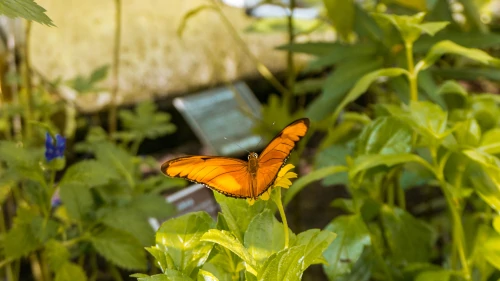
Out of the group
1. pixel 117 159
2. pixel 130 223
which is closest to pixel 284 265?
pixel 130 223

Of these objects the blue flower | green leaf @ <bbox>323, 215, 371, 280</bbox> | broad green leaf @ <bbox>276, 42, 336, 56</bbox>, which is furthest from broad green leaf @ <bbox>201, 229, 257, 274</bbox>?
broad green leaf @ <bbox>276, 42, 336, 56</bbox>

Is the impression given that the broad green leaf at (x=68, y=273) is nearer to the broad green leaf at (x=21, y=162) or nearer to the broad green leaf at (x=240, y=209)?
the broad green leaf at (x=21, y=162)

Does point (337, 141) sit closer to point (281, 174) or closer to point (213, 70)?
point (281, 174)

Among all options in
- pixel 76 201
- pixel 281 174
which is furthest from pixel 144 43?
pixel 281 174

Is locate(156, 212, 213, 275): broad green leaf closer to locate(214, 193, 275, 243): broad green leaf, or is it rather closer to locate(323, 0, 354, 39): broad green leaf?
locate(214, 193, 275, 243): broad green leaf

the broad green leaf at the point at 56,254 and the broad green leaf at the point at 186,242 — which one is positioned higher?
the broad green leaf at the point at 186,242

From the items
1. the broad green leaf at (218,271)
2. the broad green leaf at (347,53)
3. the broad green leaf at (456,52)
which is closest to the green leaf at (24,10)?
the broad green leaf at (218,271)
